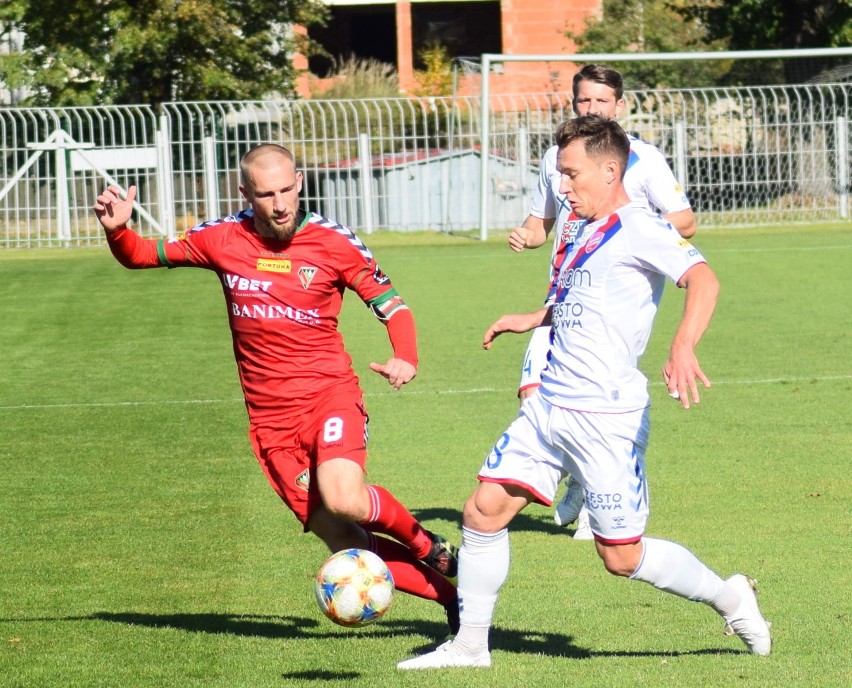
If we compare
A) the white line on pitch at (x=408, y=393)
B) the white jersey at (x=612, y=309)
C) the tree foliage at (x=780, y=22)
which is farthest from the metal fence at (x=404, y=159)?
the white jersey at (x=612, y=309)

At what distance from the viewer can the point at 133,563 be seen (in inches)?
257

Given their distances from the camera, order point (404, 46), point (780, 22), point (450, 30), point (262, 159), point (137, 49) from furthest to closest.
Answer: point (450, 30) → point (404, 46) → point (780, 22) → point (137, 49) → point (262, 159)

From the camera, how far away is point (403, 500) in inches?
306

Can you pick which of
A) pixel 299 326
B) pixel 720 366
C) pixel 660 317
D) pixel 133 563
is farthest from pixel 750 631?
pixel 660 317

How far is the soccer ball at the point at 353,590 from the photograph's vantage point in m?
4.77

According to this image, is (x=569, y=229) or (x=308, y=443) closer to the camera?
(x=308, y=443)

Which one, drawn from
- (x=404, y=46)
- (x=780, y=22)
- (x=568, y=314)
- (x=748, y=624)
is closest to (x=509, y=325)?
(x=568, y=314)

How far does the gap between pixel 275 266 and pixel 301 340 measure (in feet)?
1.02

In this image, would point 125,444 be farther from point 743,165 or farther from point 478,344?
point 743,165

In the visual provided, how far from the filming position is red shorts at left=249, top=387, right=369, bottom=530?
525cm

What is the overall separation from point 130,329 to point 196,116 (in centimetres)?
1093

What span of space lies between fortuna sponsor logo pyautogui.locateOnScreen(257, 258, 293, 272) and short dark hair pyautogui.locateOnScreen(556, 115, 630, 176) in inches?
49.5

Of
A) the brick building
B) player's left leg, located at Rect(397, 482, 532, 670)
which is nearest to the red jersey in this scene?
player's left leg, located at Rect(397, 482, 532, 670)

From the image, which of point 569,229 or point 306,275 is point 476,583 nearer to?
point 306,275
